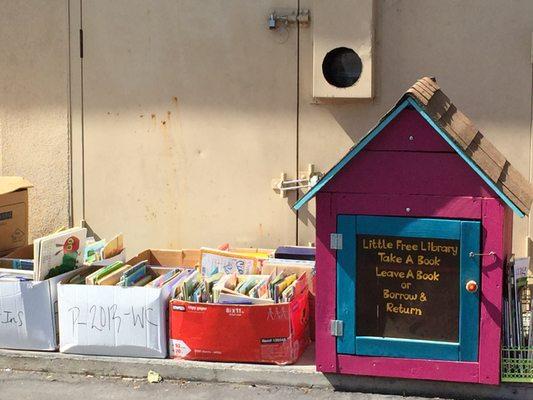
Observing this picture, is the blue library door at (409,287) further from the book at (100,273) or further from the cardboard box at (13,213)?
the cardboard box at (13,213)

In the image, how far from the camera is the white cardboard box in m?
5.60

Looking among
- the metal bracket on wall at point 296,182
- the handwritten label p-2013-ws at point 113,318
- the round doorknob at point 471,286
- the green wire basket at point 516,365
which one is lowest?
the green wire basket at point 516,365

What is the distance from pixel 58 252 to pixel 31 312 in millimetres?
446

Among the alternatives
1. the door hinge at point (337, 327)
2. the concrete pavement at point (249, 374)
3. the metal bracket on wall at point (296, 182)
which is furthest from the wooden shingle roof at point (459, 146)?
the metal bracket on wall at point (296, 182)

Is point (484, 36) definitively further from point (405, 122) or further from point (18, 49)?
point (18, 49)

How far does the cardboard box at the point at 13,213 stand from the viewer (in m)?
6.39

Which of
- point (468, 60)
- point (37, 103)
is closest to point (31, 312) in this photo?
point (37, 103)

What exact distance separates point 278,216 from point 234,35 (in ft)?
5.07

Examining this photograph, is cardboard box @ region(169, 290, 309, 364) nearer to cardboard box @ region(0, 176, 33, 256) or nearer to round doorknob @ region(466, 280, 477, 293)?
round doorknob @ region(466, 280, 477, 293)

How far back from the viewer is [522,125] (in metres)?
6.49

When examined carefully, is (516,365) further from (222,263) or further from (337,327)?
(222,263)

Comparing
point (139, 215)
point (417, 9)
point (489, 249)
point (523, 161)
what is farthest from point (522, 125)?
point (139, 215)

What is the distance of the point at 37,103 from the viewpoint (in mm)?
7266

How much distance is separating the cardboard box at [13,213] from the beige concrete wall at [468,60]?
2.56 metres
